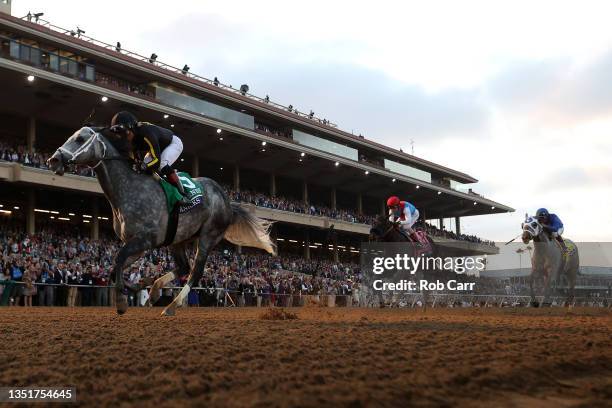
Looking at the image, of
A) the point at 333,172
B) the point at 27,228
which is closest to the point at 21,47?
the point at 27,228

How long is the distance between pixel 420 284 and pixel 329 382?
13.2 metres

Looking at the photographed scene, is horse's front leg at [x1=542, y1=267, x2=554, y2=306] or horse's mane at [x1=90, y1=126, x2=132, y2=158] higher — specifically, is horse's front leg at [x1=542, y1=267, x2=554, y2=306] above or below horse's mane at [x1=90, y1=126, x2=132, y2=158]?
below

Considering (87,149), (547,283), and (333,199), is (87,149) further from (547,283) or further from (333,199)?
(333,199)

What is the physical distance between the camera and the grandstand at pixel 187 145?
97.6ft

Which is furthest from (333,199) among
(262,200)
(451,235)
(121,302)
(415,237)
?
(121,302)

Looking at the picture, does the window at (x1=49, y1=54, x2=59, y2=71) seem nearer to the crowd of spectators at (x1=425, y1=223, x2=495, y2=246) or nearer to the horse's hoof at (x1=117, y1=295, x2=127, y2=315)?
the horse's hoof at (x1=117, y1=295, x2=127, y2=315)

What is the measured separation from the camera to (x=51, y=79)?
1128 inches

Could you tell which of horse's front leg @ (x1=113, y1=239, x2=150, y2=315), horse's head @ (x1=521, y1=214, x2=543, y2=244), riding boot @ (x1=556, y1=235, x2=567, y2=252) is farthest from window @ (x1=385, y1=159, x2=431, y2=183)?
horse's front leg @ (x1=113, y1=239, x2=150, y2=315)

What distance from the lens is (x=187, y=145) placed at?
129 ft

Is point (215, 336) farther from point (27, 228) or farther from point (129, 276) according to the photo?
point (27, 228)

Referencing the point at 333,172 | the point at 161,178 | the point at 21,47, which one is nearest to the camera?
the point at 161,178

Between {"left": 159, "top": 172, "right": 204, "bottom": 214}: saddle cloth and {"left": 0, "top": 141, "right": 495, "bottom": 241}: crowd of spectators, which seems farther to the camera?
{"left": 0, "top": 141, "right": 495, "bottom": 241}: crowd of spectators

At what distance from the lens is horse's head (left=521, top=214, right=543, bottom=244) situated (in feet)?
50.5

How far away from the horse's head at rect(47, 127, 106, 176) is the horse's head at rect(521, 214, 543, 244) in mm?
10694
